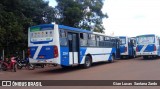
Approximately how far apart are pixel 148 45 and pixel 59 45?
1384 cm

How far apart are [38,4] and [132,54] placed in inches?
499

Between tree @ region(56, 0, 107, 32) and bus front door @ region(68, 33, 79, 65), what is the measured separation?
1213 cm

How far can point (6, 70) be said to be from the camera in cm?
1708

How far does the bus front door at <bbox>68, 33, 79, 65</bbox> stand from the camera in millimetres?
15731

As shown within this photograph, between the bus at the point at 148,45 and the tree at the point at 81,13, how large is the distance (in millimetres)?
7357

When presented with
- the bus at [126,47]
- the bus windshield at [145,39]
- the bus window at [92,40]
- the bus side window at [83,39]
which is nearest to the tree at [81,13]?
the bus at [126,47]

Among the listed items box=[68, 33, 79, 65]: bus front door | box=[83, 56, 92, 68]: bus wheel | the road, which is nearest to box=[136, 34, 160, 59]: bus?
box=[83, 56, 92, 68]: bus wheel

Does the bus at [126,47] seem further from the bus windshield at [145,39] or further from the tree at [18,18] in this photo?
the tree at [18,18]

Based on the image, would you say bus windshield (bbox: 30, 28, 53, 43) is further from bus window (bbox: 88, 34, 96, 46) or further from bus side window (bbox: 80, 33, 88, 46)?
bus window (bbox: 88, 34, 96, 46)

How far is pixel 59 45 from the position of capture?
47.8 ft

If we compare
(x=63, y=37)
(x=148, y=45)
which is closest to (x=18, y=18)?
(x=63, y=37)

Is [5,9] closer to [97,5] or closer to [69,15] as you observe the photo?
[69,15]

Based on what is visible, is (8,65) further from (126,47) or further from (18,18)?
(126,47)

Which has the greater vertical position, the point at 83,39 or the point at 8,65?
the point at 83,39
